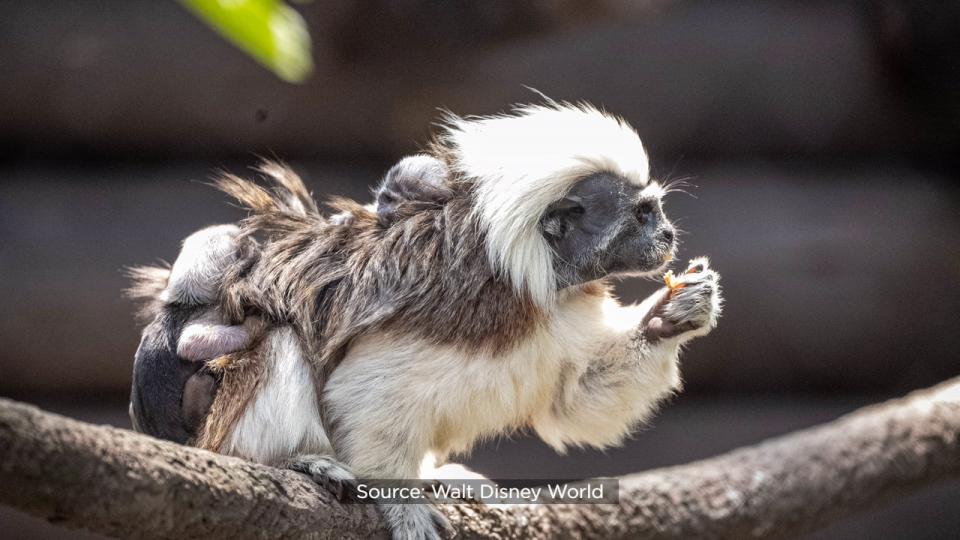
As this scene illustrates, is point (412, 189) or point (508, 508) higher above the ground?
point (412, 189)

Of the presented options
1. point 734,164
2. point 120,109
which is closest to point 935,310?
point 734,164

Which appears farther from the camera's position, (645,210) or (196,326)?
(645,210)

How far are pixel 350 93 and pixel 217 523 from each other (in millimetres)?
3388

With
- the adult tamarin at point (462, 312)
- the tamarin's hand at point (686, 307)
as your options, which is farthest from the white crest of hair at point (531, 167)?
the tamarin's hand at point (686, 307)

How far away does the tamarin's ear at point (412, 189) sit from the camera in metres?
3.17

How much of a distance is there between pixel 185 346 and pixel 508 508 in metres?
1.07

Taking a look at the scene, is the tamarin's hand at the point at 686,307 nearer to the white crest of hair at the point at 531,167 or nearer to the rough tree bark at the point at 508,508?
the white crest of hair at the point at 531,167

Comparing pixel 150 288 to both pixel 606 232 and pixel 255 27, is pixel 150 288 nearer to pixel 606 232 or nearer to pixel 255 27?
pixel 606 232

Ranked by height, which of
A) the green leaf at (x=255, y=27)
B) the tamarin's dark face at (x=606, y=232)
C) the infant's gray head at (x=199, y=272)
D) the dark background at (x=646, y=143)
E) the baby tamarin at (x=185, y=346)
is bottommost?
the green leaf at (x=255, y=27)

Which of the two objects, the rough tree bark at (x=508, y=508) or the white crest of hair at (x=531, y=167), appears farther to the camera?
the white crest of hair at (x=531, y=167)

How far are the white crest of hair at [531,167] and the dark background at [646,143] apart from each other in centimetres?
175

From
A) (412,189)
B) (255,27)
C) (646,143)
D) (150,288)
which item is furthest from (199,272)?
(646,143)

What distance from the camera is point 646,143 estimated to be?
5594 mm

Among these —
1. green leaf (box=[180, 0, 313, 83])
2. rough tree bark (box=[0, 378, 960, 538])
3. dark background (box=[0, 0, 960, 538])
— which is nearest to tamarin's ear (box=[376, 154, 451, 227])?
rough tree bark (box=[0, 378, 960, 538])
